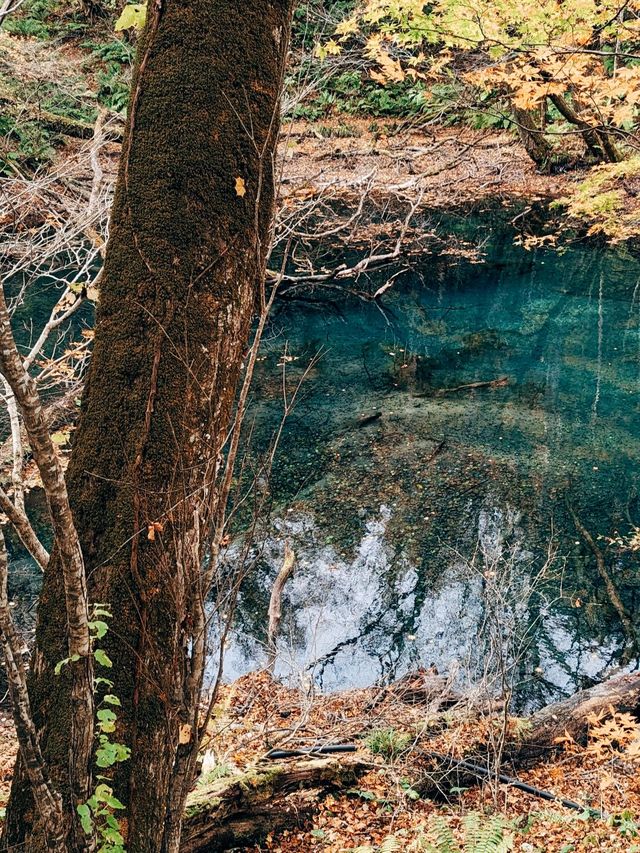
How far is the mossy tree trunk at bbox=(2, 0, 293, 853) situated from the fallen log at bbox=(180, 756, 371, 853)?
54.8 inches

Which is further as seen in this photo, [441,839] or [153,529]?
[441,839]

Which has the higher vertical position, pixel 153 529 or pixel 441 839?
pixel 153 529

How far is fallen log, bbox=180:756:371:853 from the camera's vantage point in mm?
3549

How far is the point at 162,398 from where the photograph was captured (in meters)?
2.25

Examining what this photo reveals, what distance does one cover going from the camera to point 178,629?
2236 mm

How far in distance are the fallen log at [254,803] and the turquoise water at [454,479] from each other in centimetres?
156

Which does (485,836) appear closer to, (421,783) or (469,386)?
(421,783)

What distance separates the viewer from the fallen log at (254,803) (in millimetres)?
3549

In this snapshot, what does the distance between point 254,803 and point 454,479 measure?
6066mm

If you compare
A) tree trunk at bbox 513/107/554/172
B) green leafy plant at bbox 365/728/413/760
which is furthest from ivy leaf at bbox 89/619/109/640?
tree trunk at bbox 513/107/554/172

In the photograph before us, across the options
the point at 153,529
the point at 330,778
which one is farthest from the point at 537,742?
the point at 153,529

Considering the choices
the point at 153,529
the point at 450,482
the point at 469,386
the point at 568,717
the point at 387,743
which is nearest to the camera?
the point at 153,529

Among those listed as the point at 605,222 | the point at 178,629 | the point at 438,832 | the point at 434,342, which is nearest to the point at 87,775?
the point at 178,629

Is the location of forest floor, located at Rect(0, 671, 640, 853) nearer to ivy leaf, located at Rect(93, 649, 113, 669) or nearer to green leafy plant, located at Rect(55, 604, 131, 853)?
green leafy plant, located at Rect(55, 604, 131, 853)
